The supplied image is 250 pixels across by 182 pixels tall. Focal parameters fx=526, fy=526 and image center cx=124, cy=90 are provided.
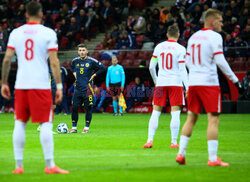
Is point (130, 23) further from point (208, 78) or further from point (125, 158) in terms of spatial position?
point (208, 78)

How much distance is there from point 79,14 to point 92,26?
1131mm

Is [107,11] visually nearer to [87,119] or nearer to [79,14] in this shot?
[79,14]

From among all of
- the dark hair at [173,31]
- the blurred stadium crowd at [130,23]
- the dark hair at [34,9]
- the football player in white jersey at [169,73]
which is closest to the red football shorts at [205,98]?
the football player in white jersey at [169,73]

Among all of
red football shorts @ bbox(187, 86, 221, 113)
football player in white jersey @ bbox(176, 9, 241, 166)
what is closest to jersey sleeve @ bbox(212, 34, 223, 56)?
football player in white jersey @ bbox(176, 9, 241, 166)

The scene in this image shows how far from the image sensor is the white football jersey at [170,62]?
10992 mm

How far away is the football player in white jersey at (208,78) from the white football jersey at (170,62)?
99.2 inches

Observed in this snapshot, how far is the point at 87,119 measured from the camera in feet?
48.5

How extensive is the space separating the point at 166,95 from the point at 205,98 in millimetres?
2939

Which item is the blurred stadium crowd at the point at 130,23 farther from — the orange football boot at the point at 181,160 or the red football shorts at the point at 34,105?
the red football shorts at the point at 34,105

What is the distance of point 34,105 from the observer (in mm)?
7309

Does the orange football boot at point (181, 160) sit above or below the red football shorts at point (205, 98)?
below

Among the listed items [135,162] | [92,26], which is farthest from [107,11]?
[135,162]

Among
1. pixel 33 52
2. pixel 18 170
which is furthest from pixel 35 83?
pixel 18 170

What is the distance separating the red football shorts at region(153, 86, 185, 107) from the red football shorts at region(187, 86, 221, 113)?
2.56 metres
